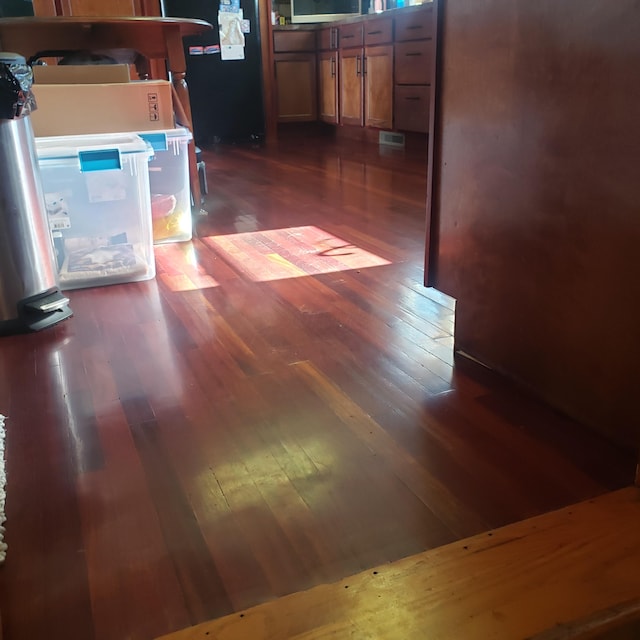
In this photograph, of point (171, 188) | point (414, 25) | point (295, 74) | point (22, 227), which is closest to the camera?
point (22, 227)

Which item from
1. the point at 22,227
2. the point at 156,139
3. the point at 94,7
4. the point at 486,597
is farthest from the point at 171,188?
the point at 94,7

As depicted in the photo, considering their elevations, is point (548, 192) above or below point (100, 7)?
below

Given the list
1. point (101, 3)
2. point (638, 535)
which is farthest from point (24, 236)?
point (101, 3)

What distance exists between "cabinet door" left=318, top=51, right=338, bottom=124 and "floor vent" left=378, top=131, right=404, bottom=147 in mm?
554

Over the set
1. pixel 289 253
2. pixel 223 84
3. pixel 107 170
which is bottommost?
pixel 289 253

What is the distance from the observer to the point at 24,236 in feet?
5.44

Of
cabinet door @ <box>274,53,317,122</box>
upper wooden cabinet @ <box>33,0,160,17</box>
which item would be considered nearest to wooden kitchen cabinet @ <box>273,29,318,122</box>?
cabinet door @ <box>274,53,317,122</box>

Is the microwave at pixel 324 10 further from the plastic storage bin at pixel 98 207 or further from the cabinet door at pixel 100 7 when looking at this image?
the plastic storage bin at pixel 98 207

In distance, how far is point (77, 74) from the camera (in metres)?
2.36

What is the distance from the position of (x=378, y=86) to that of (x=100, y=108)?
3156 mm

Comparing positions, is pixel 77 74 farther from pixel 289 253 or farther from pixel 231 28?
pixel 231 28

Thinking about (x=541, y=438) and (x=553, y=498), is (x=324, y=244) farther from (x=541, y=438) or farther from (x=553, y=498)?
(x=553, y=498)

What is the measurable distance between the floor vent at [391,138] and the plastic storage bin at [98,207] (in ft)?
11.3

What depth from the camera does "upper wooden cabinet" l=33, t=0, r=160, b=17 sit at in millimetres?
4516
